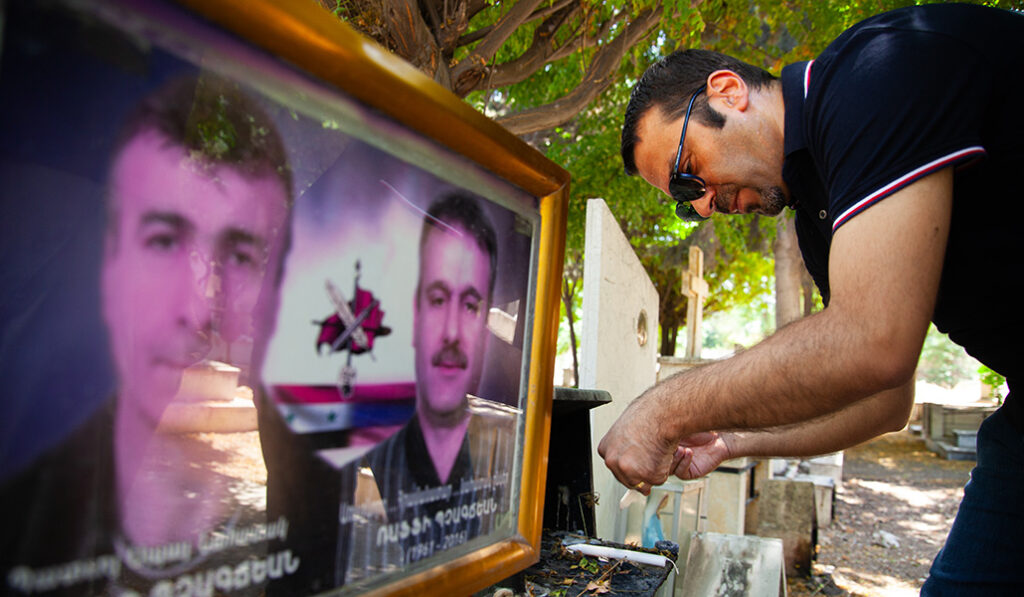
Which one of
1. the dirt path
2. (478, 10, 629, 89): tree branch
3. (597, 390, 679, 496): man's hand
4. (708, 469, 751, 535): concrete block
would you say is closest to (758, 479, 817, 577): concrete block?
the dirt path

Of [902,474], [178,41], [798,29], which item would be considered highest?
[798,29]

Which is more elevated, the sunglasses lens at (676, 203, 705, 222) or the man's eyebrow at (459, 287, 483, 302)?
the sunglasses lens at (676, 203, 705, 222)

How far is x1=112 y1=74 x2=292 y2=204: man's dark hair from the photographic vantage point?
768mm

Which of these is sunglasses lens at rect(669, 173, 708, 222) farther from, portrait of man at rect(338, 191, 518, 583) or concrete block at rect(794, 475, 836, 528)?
concrete block at rect(794, 475, 836, 528)

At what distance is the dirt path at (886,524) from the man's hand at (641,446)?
215 inches

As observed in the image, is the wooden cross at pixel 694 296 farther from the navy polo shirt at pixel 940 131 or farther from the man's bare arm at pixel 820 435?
the navy polo shirt at pixel 940 131

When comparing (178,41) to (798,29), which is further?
(798,29)

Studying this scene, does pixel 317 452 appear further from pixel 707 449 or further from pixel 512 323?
pixel 707 449

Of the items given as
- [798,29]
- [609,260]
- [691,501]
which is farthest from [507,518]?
[798,29]

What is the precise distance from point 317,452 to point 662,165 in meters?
1.14

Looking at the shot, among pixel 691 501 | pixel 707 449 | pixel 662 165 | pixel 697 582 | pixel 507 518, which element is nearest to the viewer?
pixel 507 518

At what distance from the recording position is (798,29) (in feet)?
19.9

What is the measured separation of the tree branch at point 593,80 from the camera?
5.16m

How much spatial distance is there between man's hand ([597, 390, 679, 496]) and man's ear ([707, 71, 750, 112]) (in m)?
0.71
